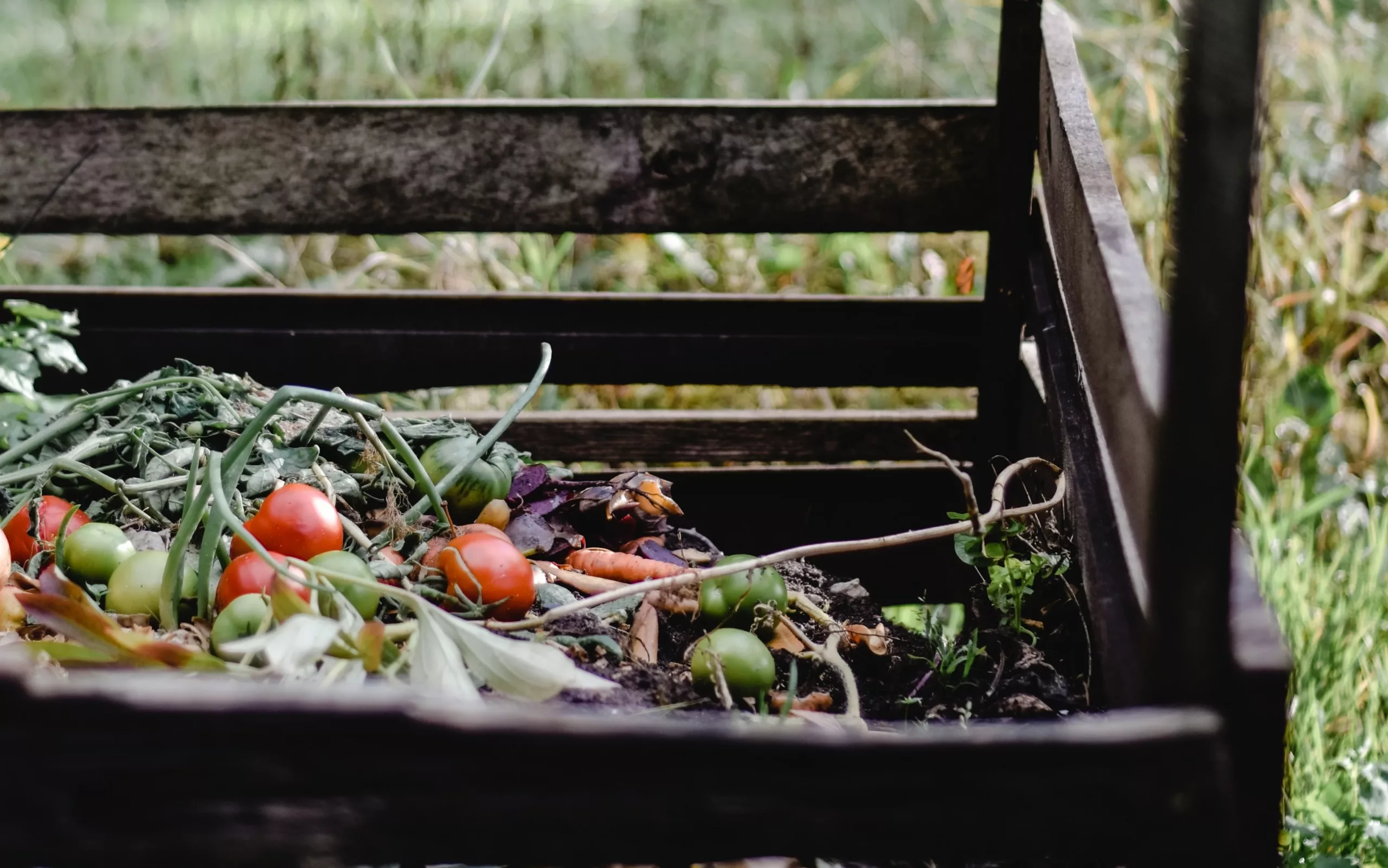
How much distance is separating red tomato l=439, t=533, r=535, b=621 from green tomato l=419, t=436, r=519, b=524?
205 millimetres

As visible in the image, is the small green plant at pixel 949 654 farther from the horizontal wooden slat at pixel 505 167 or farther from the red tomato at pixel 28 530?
the red tomato at pixel 28 530

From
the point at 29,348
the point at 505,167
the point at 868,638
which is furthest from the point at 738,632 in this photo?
the point at 29,348

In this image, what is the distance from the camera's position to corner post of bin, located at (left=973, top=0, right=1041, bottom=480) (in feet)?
6.60

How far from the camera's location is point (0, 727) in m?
0.79

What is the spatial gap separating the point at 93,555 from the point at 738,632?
0.78 meters

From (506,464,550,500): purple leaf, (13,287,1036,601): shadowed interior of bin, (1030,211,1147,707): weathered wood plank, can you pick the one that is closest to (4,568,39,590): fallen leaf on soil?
(506,464,550,500): purple leaf

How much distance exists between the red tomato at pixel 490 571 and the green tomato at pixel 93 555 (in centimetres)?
40

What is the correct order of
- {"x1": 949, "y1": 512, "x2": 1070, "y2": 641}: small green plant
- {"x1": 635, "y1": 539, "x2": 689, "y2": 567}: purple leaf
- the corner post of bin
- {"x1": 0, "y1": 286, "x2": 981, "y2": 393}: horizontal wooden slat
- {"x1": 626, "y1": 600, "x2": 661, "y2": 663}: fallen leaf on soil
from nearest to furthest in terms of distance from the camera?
{"x1": 626, "y1": 600, "x2": 661, "y2": 663}: fallen leaf on soil, {"x1": 949, "y1": 512, "x2": 1070, "y2": 641}: small green plant, {"x1": 635, "y1": 539, "x2": 689, "y2": 567}: purple leaf, the corner post of bin, {"x1": 0, "y1": 286, "x2": 981, "y2": 393}: horizontal wooden slat

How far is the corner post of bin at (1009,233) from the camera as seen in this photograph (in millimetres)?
2012

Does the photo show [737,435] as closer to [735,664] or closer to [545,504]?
[545,504]

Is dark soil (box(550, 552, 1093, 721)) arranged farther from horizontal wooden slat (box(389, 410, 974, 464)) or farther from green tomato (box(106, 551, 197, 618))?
horizontal wooden slat (box(389, 410, 974, 464))

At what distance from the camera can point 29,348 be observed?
74.5 inches

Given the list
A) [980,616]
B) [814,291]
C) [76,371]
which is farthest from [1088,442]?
[814,291]

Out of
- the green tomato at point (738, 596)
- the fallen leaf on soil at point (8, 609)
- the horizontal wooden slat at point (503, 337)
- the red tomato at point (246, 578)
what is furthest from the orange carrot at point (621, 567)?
the horizontal wooden slat at point (503, 337)
